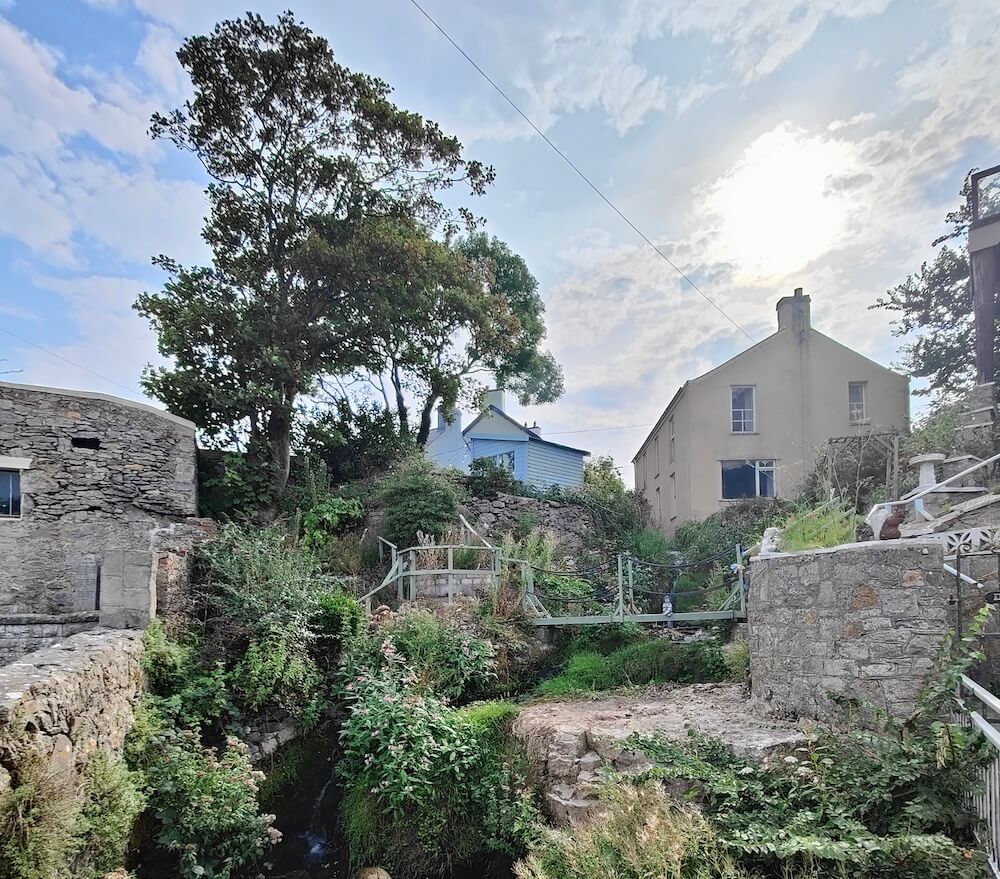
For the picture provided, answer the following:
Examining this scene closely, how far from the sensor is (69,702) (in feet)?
12.4

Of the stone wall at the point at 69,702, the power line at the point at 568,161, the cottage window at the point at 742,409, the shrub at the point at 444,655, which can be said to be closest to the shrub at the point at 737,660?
the shrub at the point at 444,655

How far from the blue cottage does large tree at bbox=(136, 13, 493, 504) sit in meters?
7.07

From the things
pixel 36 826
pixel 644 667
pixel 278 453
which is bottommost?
pixel 644 667

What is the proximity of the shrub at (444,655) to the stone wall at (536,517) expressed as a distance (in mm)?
5589

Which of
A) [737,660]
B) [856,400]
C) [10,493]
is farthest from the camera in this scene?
[856,400]

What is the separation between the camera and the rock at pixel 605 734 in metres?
5.03

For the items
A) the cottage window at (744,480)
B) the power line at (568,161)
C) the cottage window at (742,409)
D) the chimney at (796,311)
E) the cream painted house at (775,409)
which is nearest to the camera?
the power line at (568,161)

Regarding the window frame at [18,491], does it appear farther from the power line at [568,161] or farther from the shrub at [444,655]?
the power line at [568,161]

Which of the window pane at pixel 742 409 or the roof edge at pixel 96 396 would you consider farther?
the window pane at pixel 742 409

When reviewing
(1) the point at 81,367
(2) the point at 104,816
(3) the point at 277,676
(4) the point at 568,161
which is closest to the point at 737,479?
(4) the point at 568,161

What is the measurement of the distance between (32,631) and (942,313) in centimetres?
1956

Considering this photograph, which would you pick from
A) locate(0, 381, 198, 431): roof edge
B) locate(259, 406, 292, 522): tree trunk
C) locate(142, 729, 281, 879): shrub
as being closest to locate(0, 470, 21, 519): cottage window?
locate(0, 381, 198, 431): roof edge

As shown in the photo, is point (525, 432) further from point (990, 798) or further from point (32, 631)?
point (990, 798)

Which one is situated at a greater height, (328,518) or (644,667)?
(328,518)
